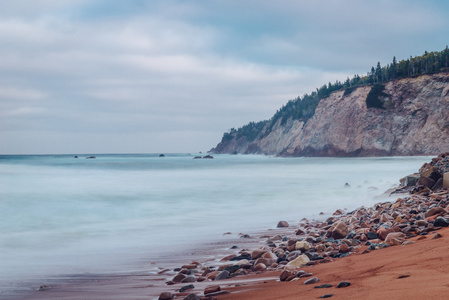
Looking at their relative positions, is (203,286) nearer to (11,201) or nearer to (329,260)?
(329,260)

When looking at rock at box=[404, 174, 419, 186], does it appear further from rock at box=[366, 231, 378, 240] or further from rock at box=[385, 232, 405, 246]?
rock at box=[385, 232, 405, 246]

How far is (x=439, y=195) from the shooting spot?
9922 mm

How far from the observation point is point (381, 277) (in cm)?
351

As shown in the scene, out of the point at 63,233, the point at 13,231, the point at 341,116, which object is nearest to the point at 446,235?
the point at 63,233

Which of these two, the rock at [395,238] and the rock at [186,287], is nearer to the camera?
the rock at [186,287]

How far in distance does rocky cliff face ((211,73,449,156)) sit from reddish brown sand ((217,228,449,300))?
2259 inches

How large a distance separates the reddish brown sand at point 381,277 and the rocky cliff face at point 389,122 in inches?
2259

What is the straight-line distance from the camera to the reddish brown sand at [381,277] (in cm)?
293

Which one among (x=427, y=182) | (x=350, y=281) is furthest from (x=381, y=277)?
(x=427, y=182)

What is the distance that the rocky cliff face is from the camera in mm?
57175

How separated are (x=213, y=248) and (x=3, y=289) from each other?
3.62 meters

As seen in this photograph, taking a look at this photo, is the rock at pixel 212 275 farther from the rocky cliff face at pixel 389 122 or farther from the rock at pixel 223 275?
the rocky cliff face at pixel 389 122

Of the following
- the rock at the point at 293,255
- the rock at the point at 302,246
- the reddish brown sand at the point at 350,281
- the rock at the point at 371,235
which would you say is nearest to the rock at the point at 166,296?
the reddish brown sand at the point at 350,281

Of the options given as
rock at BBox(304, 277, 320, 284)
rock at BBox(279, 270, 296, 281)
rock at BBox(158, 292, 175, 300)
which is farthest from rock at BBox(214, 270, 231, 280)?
rock at BBox(304, 277, 320, 284)
